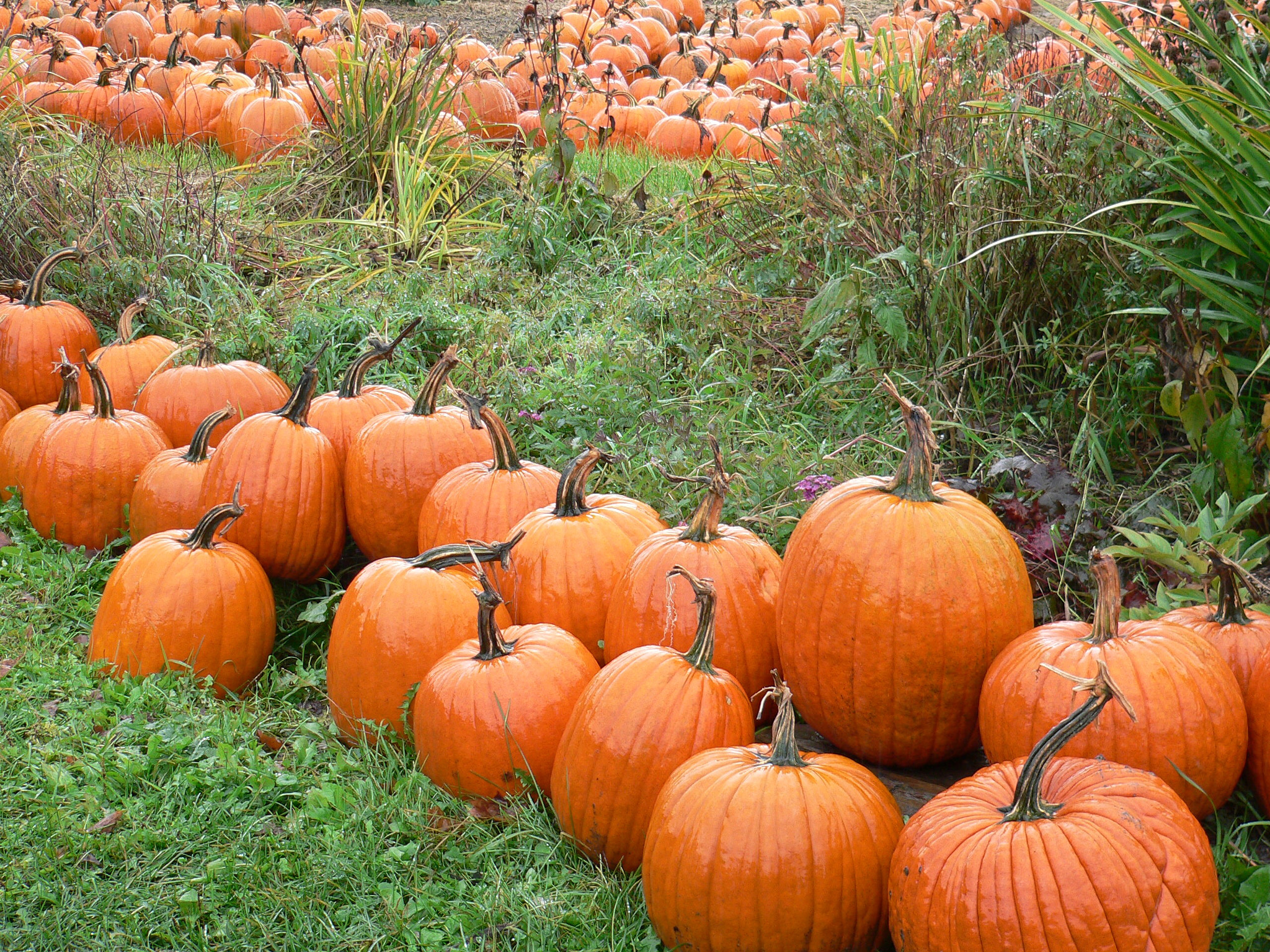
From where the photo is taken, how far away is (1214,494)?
287 cm

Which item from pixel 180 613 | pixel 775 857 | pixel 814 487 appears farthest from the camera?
pixel 814 487

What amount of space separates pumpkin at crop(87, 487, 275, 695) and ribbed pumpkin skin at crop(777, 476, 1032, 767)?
5.14 ft

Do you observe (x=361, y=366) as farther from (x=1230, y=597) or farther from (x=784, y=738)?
(x=1230, y=597)

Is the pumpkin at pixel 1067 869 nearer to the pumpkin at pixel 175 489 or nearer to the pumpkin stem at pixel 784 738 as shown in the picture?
the pumpkin stem at pixel 784 738

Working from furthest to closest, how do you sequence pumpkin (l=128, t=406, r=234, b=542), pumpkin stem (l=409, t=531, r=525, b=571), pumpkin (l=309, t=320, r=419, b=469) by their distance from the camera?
pumpkin (l=309, t=320, r=419, b=469)
pumpkin (l=128, t=406, r=234, b=542)
pumpkin stem (l=409, t=531, r=525, b=571)

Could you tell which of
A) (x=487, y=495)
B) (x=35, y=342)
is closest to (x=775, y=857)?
(x=487, y=495)

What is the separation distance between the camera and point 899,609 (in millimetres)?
2170

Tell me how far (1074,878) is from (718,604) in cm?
100

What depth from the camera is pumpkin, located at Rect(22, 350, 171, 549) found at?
3.64m

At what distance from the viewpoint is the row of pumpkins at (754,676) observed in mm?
1771

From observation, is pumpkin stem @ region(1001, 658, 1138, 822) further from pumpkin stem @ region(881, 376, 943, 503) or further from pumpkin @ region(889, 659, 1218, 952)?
pumpkin stem @ region(881, 376, 943, 503)

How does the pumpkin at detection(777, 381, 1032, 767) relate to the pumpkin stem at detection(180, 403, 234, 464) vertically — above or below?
above

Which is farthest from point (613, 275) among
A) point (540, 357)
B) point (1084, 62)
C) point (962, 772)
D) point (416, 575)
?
point (962, 772)

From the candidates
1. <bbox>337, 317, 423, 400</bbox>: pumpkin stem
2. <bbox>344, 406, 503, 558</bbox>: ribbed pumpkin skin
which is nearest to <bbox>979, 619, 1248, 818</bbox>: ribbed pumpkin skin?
<bbox>344, 406, 503, 558</bbox>: ribbed pumpkin skin
